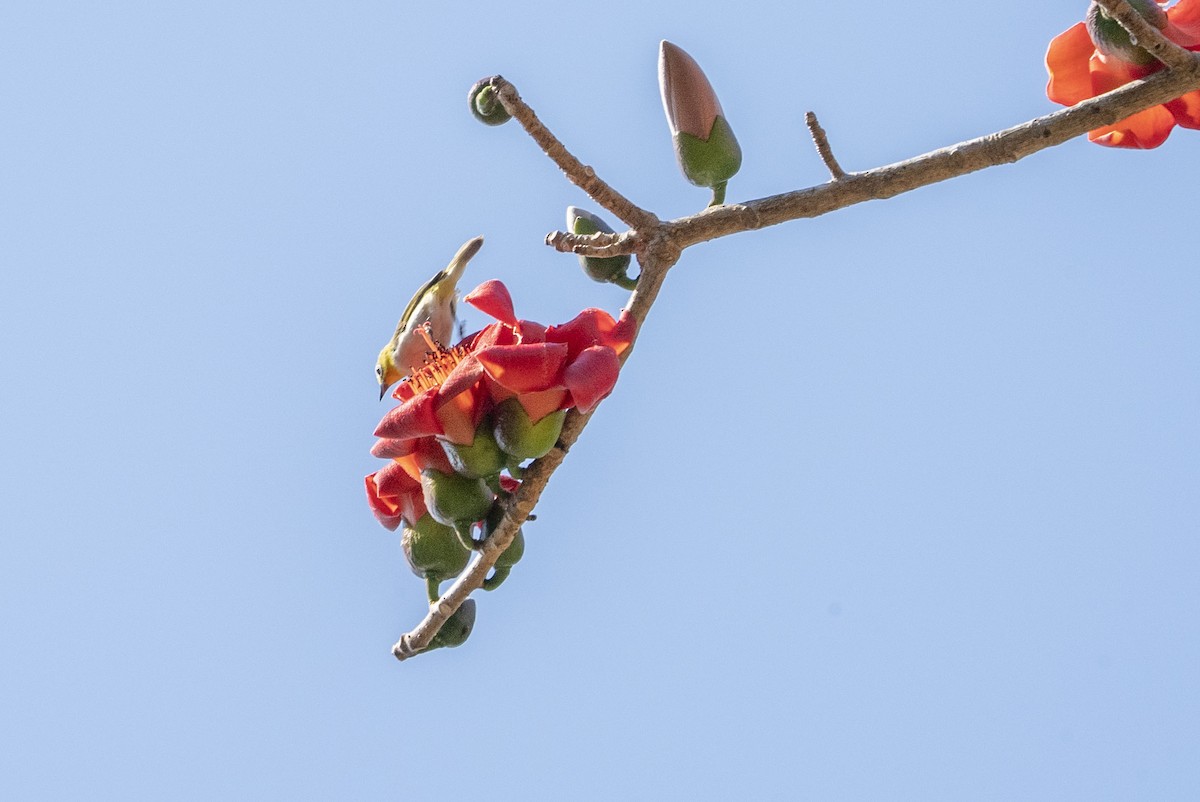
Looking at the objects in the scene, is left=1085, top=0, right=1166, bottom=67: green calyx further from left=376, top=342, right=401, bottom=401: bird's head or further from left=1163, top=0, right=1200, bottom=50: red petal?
left=376, top=342, right=401, bottom=401: bird's head

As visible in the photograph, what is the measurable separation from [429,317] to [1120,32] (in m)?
2.03

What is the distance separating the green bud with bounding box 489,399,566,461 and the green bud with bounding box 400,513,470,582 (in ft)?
0.79

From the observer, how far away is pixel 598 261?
7.30 feet

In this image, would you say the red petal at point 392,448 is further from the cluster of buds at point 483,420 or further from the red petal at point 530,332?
the red petal at point 530,332

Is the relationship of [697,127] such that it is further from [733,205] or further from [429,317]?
[429,317]

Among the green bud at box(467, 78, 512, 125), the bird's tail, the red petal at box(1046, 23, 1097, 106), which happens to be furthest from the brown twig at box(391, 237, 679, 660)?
the bird's tail

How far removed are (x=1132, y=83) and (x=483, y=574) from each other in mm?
1139

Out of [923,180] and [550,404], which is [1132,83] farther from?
[550,404]

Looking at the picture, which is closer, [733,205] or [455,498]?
[455,498]

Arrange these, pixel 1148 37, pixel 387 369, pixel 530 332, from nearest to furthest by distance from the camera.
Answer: pixel 1148 37
pixel 530 332
pixel 387 369

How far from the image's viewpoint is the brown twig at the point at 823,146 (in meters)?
1.92

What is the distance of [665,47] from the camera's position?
2176mm

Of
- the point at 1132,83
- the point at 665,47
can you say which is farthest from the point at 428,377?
the point at 1132,83

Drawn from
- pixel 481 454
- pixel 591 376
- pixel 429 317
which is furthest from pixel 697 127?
pixel 429 317
